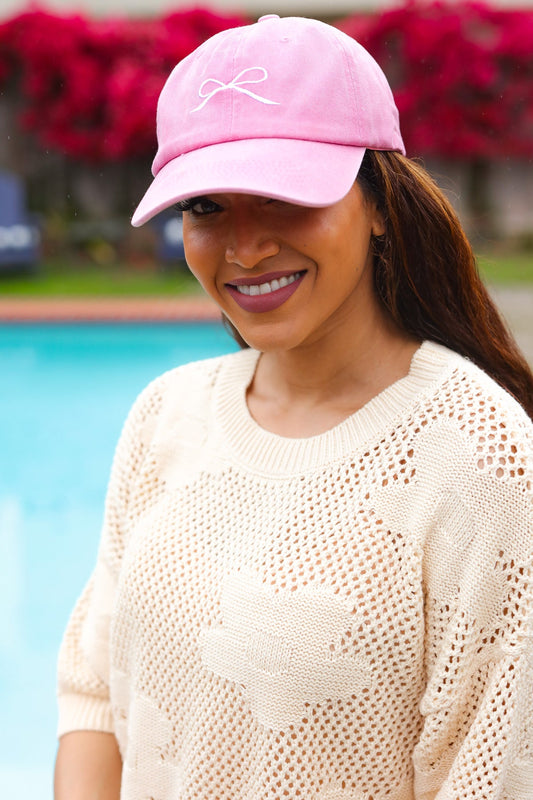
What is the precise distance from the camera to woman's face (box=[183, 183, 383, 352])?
0.98m

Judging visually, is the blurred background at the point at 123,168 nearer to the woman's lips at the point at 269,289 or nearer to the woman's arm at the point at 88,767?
the woman's arm at the point at 88,767

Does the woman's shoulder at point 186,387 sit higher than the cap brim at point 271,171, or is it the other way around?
the cap brim at point 271,171

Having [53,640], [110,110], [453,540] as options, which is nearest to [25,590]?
[53,640]

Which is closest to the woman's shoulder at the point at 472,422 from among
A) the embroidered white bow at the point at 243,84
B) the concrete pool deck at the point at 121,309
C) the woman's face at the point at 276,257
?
the woman's face at the point at 276,257

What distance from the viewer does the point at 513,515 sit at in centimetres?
93

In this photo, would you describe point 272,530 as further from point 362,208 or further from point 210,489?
point 362,208

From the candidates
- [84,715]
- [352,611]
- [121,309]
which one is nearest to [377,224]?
[352,611]

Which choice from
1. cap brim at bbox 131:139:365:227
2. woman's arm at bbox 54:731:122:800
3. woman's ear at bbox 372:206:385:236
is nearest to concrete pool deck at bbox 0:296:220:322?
woman's arm at bbox 54:731:122:800

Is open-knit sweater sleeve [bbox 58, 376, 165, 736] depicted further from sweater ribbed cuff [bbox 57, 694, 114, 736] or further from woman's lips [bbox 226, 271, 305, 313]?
woman's lips [bbox 226, 271, 305, 313]

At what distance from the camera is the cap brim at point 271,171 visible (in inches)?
36.0

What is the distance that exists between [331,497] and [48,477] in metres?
3.99

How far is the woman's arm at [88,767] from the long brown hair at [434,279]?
71 centimetres

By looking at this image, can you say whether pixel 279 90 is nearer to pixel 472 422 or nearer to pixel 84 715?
pixel 472 422

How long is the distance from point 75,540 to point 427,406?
328 cm
